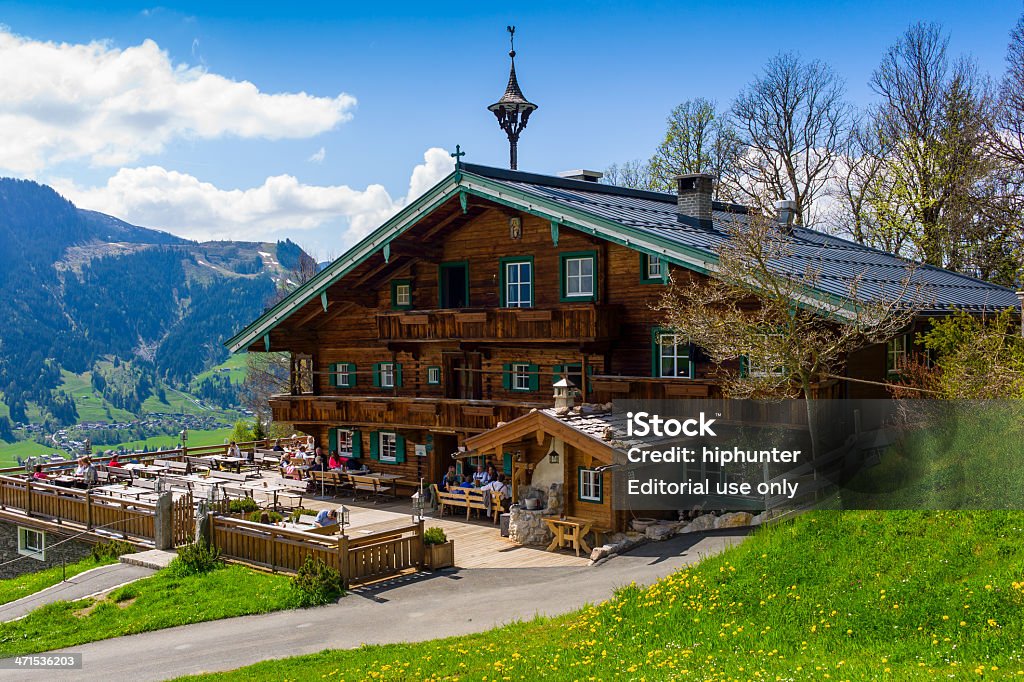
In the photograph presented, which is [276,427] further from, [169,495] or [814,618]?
[814,618]

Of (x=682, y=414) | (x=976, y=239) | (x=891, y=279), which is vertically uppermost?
(x=976, y=239)

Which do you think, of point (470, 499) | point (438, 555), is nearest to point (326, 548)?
point (438, 555)

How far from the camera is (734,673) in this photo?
451 inches

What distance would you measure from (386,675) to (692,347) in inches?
543

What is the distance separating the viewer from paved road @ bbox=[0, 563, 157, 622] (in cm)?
2053

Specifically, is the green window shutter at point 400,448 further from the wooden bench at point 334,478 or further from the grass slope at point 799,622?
the grass slope at point 799,622

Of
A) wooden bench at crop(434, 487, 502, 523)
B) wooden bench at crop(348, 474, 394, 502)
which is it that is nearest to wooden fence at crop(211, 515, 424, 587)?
wooden bench at crop(434, 487, 502, 523)

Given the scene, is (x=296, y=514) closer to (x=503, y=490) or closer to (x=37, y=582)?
(x=503, y=490)

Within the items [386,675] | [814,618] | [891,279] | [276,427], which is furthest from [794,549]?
[276,427]

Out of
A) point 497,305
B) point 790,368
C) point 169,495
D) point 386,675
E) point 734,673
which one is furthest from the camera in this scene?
point 497,305

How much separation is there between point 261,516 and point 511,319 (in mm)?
8729

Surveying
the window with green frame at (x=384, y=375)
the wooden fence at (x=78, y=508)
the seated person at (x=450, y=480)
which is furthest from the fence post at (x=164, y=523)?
the window with green frame at (x=384, y=375)

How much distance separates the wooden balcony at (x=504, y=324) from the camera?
25703 millimetres

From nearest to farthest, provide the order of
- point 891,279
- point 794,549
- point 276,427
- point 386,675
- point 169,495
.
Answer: point 386,675 < point 794,549 < point 169,495 < point 891,279 < point 276,427
